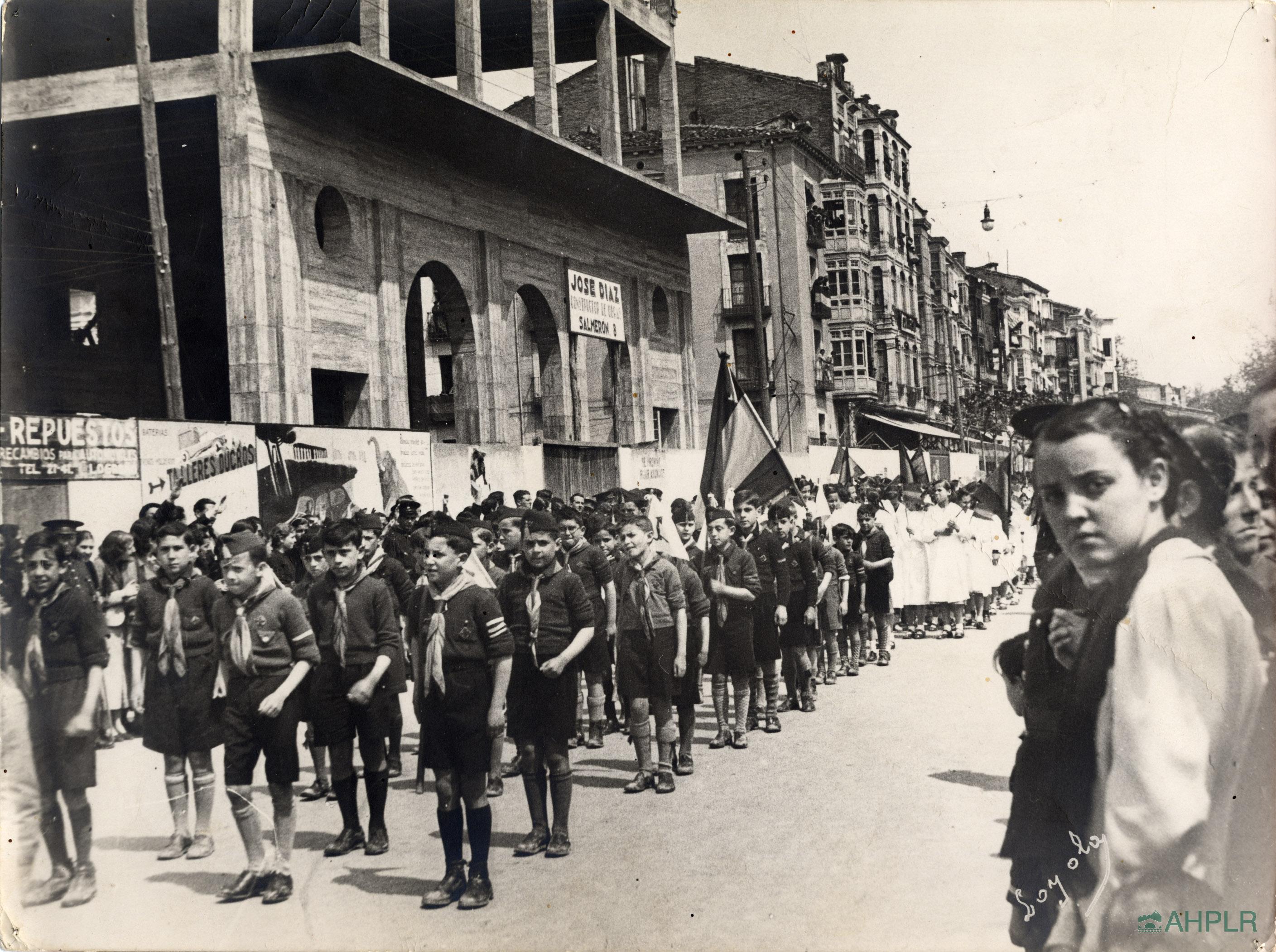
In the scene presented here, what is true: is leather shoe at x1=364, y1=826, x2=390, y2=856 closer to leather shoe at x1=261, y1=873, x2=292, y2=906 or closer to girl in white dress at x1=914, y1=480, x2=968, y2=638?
leather shoe at x1=261, y1=873, x2=292, y2=906

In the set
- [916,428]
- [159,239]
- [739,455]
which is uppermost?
[159,239]

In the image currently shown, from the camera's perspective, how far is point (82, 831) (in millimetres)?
6324

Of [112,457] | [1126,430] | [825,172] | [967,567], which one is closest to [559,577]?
[1126,430]

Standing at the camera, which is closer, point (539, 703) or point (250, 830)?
point (250, 830)

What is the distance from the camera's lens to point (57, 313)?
21.4 metres

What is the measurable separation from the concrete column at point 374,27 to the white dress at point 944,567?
1154 centimetres

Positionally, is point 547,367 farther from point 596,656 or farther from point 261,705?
point 261,705

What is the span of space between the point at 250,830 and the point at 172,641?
4.00 feet

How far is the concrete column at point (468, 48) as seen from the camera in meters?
21.5

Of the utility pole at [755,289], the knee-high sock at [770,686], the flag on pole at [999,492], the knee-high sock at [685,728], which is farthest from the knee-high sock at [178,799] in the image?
the utility pole at [755,289]

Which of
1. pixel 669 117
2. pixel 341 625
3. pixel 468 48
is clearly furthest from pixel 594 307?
pixel 341 625

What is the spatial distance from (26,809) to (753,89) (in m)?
47.5

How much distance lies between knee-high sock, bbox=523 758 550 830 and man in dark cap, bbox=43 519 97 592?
263cm

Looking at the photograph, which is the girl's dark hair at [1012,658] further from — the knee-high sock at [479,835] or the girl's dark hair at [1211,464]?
the knee-high sock at [479,835]
